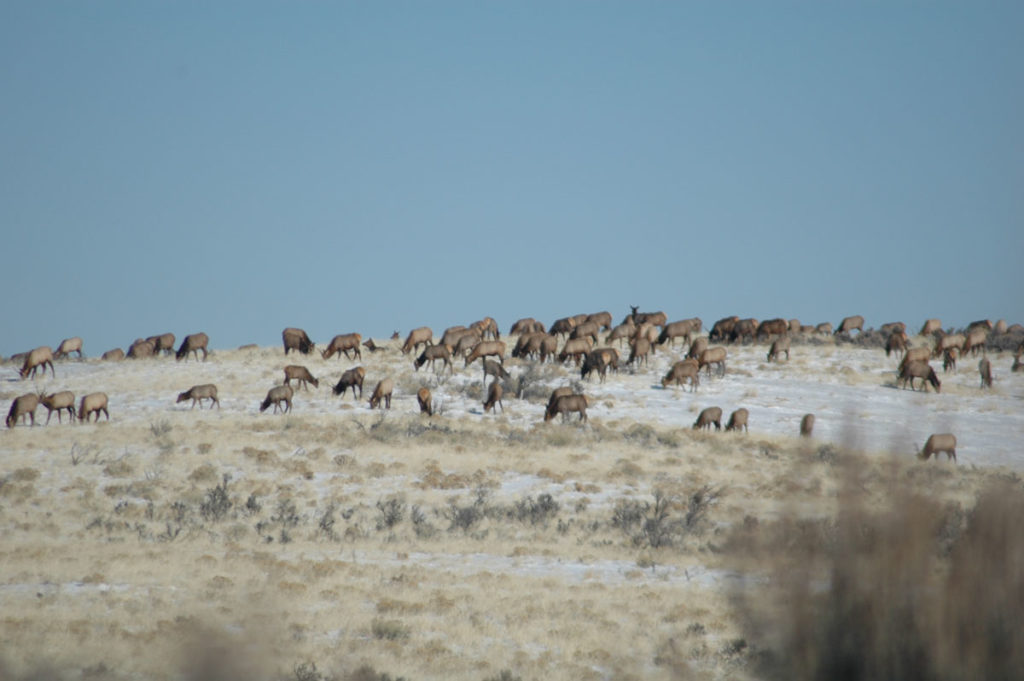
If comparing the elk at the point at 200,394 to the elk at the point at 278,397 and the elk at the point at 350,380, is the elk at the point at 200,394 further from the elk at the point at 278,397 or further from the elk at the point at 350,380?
the elk at the point at 350,380

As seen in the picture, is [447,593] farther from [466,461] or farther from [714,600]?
[466,461]

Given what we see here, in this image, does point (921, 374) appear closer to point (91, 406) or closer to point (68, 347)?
point (91, 406)

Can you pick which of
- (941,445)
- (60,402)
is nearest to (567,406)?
(941,445)

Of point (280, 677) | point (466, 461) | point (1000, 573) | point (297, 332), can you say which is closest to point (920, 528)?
point (1000, 573)

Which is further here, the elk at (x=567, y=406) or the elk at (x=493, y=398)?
the elk at (x=493, y=398)

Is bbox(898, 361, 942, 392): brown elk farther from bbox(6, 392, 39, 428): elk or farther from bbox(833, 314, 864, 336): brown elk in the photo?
bbox(6, 392, 39, 428): elk

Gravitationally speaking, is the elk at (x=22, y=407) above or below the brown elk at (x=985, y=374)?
below

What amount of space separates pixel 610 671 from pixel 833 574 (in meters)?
8.46

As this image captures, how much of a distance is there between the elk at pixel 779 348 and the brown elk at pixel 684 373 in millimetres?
7725

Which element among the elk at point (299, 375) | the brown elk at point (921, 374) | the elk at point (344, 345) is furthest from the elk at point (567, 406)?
the brown elk at point (921, 374)

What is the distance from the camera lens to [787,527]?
167 inches

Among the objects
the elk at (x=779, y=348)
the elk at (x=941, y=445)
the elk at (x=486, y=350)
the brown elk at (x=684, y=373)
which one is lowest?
the elk at (x=941, y=445)

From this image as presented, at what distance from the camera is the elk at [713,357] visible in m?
41.6

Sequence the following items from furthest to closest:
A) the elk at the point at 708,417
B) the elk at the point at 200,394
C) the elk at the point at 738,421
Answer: the elk at the point at 200,394 < the elk at the point at 708,417 < the elk at the point at 738,421
